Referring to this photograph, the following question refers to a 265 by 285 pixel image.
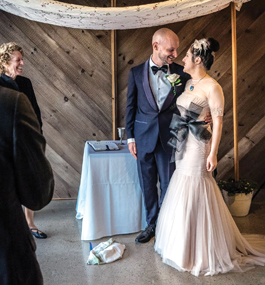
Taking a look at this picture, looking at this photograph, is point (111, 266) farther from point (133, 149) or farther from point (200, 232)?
point (133, 149)

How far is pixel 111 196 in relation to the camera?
2797 millimetres

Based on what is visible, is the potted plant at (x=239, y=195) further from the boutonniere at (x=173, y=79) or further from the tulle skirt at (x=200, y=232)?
the boutonniere at (x=173, y=79)

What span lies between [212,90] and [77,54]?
1940 millimetres

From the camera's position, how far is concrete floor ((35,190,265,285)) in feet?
7.06

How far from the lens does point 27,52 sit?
11.6 feet

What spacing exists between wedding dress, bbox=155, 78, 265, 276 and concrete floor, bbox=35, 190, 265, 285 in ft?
0.26

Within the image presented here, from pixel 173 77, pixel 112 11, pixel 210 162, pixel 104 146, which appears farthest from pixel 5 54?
pixel 210 162

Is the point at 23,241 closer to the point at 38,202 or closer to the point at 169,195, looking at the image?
the point at 38,202

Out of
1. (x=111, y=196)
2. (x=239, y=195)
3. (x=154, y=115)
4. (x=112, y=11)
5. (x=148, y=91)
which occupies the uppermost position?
(x=112, y=11)

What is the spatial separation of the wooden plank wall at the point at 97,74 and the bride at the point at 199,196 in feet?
4.77

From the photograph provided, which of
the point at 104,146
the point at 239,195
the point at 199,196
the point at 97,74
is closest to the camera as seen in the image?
the point at 199,196

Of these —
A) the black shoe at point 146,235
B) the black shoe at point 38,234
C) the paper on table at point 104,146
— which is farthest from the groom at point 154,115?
the black shoe at point 38,234

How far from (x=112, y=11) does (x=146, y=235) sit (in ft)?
6.43

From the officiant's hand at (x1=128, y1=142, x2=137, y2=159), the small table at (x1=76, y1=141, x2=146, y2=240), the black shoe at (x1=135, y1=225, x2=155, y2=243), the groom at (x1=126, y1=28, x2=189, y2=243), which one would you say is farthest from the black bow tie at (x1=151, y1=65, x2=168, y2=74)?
→ the black shoe at (x1=135, y1=225, x2=155, y2=243)
